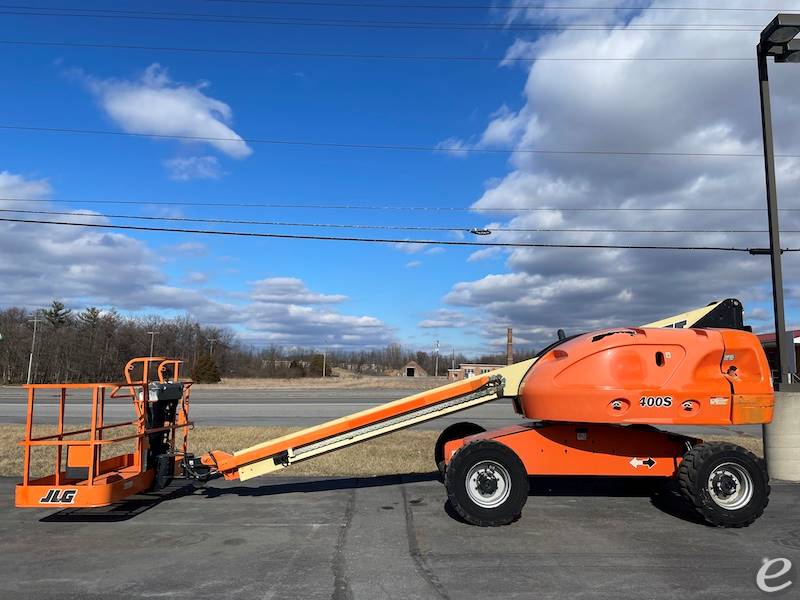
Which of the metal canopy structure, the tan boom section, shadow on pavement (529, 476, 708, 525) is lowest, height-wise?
shadow on pavement (529, 476, 708, 525)

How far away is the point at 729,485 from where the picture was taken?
245 inches

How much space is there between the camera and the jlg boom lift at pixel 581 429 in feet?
20.1

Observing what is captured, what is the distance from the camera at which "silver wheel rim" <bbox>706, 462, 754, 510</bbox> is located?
A: 20.2ft

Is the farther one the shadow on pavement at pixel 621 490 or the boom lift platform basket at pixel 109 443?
the shadow on pavement at pixel 621 490

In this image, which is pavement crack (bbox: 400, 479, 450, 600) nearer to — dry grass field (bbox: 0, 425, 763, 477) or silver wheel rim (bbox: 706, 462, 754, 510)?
dry grass field (bbox: 0, 425, 763, 477)

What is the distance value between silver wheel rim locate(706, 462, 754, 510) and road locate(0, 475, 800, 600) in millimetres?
329

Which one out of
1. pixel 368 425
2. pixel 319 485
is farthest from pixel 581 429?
pixel 319 485

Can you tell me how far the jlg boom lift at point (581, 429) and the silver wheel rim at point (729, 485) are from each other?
0.04 ft

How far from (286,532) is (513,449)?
2.72 m

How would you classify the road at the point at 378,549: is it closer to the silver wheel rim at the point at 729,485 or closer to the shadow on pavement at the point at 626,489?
the shadow on pavement at the point at 626,489

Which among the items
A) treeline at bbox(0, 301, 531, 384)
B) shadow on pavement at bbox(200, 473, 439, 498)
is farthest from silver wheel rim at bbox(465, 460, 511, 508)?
treeline at bbox(0, 301, 531, 384)

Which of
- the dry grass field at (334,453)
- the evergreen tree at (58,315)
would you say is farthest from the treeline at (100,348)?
the dry grass field at (334,453)

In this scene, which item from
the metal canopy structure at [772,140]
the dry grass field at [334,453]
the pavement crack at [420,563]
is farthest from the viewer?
the dry grass field at [334,453]

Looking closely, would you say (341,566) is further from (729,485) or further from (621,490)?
(621,490)
